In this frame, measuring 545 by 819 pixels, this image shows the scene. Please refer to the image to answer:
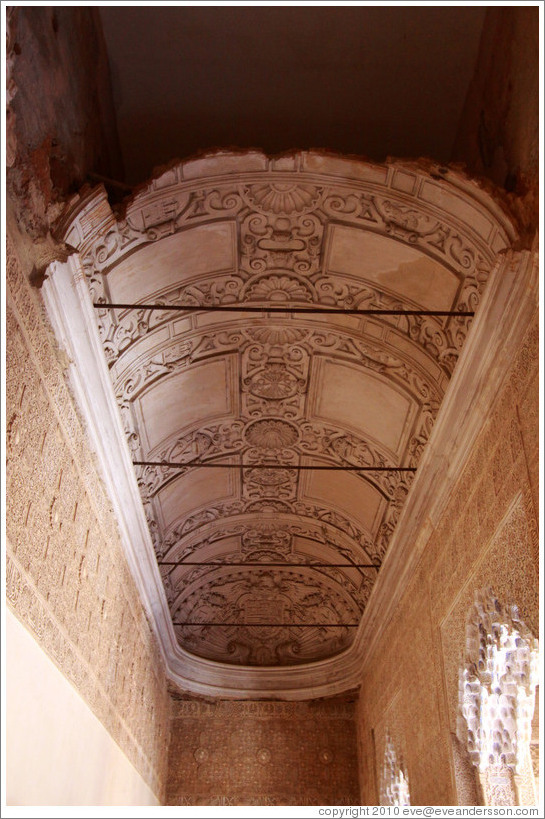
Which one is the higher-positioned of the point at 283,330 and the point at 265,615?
the point at 283,330

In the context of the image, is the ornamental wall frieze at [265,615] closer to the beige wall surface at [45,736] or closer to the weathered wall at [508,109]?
the beige wall surface at [45,736]

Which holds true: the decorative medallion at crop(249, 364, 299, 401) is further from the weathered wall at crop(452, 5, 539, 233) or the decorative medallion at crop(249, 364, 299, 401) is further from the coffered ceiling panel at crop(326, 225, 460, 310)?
the weathered wall at crop(452, 5, 539, 233)

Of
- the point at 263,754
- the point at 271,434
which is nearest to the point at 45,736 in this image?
the point at 271,434

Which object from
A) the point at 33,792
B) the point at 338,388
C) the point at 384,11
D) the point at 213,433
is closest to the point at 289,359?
the point at 338,388

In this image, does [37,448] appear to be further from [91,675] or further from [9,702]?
[91,675]

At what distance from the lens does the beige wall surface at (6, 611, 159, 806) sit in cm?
417

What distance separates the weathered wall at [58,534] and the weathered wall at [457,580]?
3187mm

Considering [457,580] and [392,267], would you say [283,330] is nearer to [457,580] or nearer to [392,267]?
[392,267]

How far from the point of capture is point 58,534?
5.37m

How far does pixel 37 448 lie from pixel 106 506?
2.66 m

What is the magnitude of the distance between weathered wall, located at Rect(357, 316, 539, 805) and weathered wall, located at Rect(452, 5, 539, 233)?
1052 mm

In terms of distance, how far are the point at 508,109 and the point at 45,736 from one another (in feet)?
17.6

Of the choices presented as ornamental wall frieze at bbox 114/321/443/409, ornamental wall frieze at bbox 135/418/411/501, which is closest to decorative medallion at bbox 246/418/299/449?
ornamental wall frieze at bbox 135/418/411/501

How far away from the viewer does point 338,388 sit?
8.44 m
